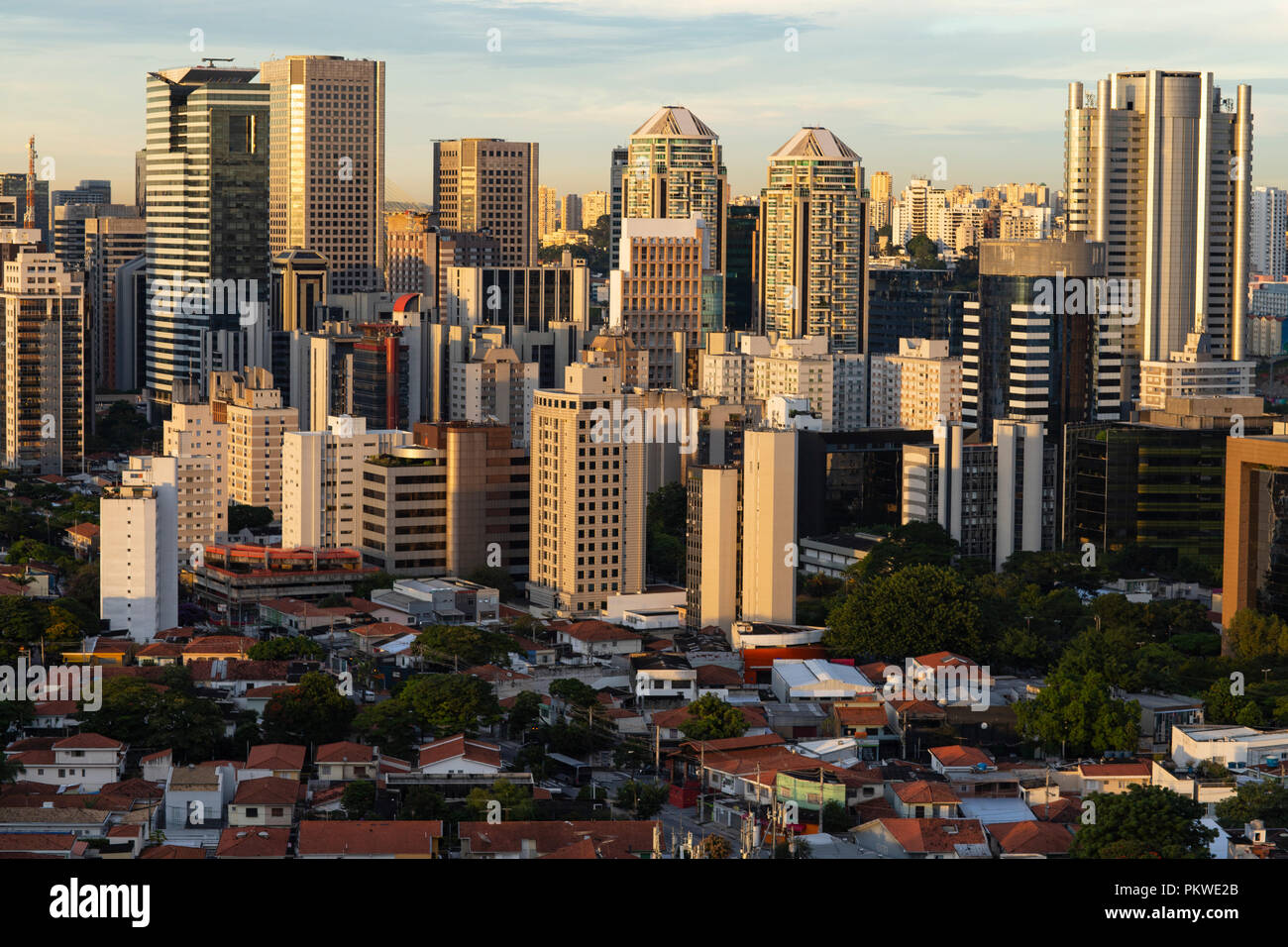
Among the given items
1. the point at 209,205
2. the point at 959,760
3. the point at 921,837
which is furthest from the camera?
the point at 209,205

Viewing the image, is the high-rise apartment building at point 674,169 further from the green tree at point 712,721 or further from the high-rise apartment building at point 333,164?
the green tree at point 712,721

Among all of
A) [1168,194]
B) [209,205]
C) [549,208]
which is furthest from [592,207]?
[1168,194]

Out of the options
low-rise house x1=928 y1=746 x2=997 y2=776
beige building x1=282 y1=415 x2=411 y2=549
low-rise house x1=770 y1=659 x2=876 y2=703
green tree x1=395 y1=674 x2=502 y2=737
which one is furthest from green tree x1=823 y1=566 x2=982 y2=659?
beige building x1=282 y1=415 x2=411 y2=549

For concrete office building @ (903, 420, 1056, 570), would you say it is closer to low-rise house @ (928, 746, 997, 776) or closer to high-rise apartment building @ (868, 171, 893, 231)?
low-rise house @ (928, 746, 997, 776)

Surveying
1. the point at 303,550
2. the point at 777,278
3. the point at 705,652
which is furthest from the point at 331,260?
the point at 705,652

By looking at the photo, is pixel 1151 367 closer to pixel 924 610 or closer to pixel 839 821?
pixel 924 610

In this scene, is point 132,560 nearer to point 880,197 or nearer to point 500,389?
point 500,389
